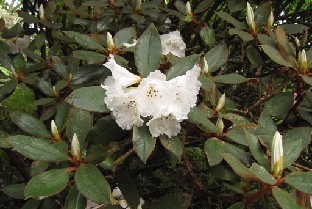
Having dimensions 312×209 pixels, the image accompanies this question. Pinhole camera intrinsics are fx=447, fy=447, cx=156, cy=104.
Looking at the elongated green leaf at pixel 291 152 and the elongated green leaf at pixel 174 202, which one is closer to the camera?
the elongated green leaf at pixel 291 152

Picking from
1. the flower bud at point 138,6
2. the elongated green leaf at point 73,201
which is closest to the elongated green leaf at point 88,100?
the elongated green leaf at point 73,201

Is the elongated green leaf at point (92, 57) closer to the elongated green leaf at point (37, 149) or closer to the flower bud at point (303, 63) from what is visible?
the elongated green leaf at point (37, 149)

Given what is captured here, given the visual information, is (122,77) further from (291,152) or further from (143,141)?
(291,152)

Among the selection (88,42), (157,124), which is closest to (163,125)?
(157,124)

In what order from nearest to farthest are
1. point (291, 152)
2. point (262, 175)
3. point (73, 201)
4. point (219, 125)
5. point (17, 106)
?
point (262, 175) < point (291, 152) < point (73, 201) < point (219, 125) < point (17, 106)

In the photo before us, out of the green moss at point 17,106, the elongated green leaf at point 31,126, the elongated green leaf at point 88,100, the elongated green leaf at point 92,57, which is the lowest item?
the green moss at point 17,106

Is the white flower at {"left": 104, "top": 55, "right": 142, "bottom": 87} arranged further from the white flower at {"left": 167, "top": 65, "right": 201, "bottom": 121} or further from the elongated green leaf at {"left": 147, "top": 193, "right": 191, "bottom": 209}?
the elongated green leaf at {"left": 147, "top": 193, "right": 191, "bottom": 209}
